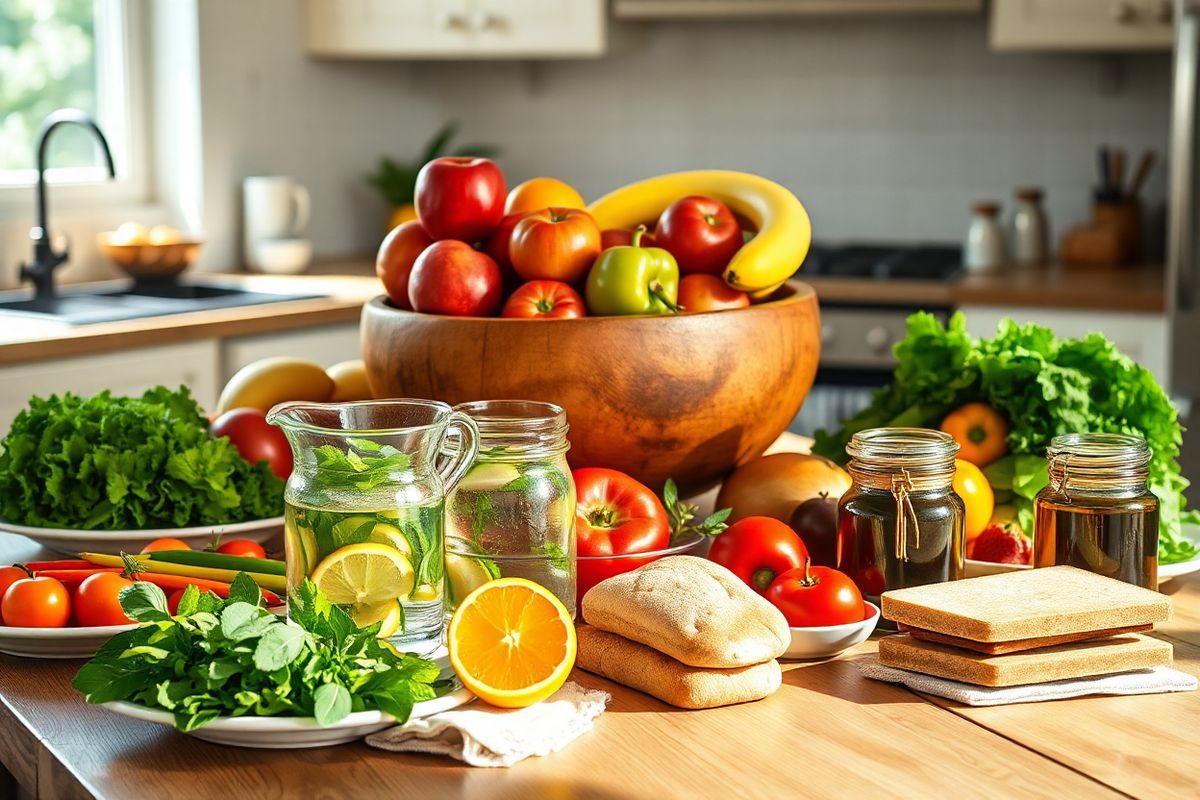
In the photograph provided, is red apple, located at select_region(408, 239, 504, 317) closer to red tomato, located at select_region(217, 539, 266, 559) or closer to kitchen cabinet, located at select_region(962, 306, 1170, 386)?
red tomato, located at select_region(217, 539, 266, 559)

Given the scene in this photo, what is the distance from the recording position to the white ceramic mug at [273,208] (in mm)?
3754

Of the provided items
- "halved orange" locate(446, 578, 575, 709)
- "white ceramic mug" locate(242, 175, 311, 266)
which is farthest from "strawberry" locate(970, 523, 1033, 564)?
"white ceramic mug" locate(242, 175, 311, 266)

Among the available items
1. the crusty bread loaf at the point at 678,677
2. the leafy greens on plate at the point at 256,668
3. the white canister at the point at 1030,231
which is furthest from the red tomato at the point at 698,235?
the white canister at the point at 1030,231

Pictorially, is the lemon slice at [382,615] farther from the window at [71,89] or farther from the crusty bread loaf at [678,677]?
the window at [71,89]

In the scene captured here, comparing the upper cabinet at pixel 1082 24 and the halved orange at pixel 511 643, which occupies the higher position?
the upper cabinet at pixel 1082 24

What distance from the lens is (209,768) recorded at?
88 centimetres

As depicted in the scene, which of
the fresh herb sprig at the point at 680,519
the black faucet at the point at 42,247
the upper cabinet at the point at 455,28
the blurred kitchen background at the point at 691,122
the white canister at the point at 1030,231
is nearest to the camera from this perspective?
the fresh herb sprig at the point at 680,519

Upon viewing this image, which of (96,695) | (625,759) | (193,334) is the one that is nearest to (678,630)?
(625,759)

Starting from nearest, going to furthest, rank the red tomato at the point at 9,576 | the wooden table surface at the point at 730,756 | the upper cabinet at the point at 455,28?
the wooden table surface at the point at 730,756, the red tomato at the point at 9,576, the upper cabinet at the point at 455,28

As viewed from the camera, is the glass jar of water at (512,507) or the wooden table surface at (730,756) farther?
the glass jar of water at (512,507)

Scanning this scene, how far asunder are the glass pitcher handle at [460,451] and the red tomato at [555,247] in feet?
1.05

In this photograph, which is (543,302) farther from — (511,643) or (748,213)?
(511,643)

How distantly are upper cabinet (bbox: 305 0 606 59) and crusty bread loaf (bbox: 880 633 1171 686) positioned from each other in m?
2.90

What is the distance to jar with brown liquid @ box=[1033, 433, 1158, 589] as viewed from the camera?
107 cm
